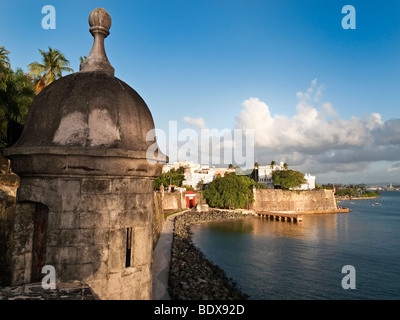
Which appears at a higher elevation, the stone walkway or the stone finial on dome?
the stone finial on dome

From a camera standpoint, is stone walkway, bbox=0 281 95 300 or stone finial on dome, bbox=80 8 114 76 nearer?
stone walkway, bbox=0 281 95 300

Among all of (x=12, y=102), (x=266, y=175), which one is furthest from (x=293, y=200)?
(x=12, y=102)

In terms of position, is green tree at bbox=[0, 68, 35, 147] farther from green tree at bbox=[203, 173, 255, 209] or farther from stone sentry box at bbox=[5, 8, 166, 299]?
green tree at bbox=[203, 173, 255, 209]

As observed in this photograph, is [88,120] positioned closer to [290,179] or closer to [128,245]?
[128,245]

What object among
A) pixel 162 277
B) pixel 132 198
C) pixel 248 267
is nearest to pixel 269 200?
pixel 248 267

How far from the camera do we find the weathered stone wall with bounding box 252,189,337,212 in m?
60.6

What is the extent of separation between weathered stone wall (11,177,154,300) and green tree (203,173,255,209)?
51.3m

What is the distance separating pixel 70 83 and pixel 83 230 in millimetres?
2106

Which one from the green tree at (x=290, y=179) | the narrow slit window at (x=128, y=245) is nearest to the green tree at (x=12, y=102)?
the narrow slit window at (x=128, y=245)

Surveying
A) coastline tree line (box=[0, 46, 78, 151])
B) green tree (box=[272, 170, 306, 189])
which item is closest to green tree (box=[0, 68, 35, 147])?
coastline tree line (box=[0, 46, 78, 151])

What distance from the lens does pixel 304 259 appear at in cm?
2448

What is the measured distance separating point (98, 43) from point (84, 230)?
9.75ft
